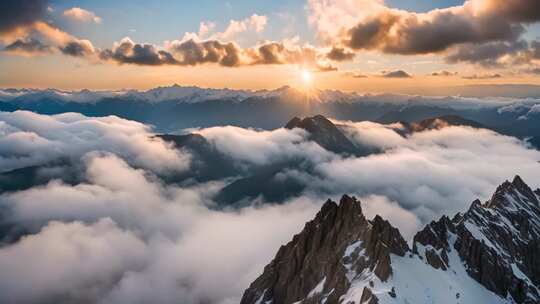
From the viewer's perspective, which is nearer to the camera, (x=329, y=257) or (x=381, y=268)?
(x=381, y=268)

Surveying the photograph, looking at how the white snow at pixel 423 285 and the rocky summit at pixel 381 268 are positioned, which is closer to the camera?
the white snow at pixel 423 285

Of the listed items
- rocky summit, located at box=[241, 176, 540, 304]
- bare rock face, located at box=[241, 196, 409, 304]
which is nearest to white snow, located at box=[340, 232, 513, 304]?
rocky summit, located at box=[241, 176, 540, 304]

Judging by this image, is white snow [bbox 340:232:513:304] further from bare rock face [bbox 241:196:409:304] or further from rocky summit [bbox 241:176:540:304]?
bare rock face [bbox 241:196:409:304]

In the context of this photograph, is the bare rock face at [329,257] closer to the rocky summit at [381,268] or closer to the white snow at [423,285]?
the rocky summit at [381,268]

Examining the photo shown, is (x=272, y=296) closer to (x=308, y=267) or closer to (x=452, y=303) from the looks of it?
(x=308, y=267)

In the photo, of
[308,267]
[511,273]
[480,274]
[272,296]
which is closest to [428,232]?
[480,274]

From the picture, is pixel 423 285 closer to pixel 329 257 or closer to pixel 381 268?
pixel 381 268

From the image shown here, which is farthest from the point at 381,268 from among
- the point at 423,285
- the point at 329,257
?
the point at 329,257

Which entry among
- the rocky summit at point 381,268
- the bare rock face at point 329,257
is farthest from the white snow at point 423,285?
the bare rock face at point 329,257
